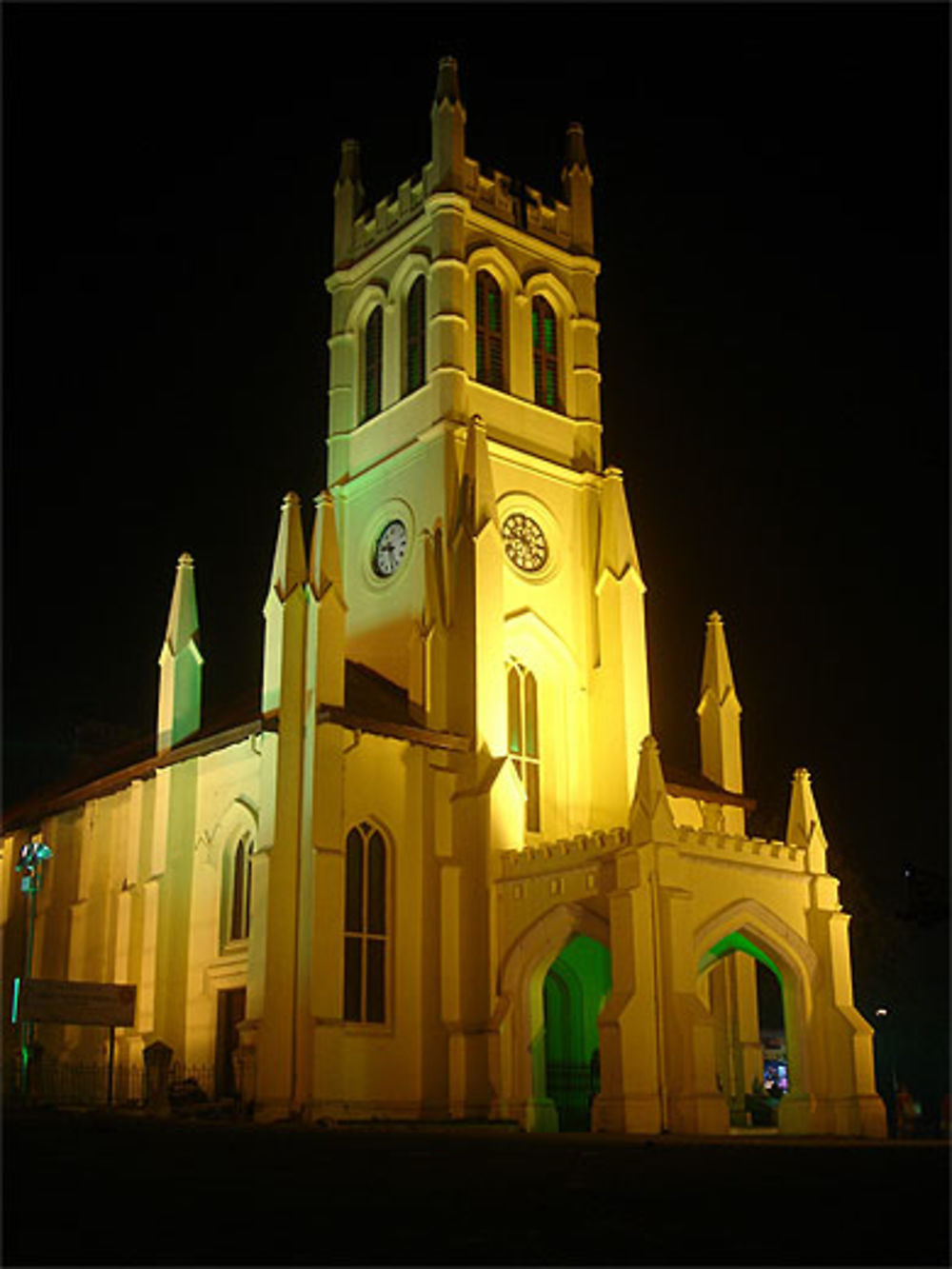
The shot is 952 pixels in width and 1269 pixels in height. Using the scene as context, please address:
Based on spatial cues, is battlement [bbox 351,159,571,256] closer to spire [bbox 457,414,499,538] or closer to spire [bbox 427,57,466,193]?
spire [bbox 427,57,466,193]

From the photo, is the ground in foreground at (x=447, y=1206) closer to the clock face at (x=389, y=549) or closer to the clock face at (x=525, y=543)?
the clock face at (x=525, y=543)

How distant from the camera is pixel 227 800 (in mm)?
37531

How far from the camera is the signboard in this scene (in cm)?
3128

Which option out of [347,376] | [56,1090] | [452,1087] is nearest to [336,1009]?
[452,1087]

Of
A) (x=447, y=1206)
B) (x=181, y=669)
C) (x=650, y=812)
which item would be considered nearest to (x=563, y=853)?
(x=650, y=812)

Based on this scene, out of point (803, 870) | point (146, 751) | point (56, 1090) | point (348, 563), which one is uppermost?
point (348, 563)

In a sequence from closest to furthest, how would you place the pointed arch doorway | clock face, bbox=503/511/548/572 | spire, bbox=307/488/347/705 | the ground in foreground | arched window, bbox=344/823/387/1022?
the ground in foreground
arched window, bbox=344/823/387/1022
spire, bbox=307/488/347/705
the pointed arch doorway
clock face, bbox=503/511/548/572

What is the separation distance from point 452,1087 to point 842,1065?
9.03 metres

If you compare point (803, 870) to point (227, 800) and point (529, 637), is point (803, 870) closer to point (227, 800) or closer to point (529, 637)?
point (529, 637)

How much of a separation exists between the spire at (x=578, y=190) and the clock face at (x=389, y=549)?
510 inches

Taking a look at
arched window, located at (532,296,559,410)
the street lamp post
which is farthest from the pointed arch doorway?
arched window, located at (532,296,559,410)

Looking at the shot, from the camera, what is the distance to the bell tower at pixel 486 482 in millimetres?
38688

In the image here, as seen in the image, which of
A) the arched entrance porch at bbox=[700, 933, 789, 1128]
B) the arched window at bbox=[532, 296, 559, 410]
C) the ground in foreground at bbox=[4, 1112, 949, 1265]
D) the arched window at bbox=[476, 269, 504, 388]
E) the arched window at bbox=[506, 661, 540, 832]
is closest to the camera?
the ground in foreground at bbox=[4, 1112, 949, 1265]

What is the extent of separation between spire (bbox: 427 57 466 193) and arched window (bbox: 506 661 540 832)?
15.7 meters
